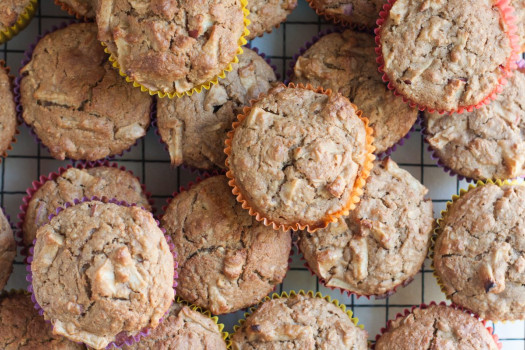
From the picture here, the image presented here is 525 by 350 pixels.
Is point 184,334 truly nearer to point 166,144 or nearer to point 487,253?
point 166,144

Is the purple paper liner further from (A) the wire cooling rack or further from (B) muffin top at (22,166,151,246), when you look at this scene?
(B) muffin top at (22,166,151,246)

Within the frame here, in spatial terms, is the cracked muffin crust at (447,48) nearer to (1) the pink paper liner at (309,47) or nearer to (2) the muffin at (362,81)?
(2) the muffin at (362,81)

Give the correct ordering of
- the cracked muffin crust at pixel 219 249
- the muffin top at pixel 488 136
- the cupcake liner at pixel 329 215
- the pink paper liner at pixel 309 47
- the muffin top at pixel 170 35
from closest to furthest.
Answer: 1. the muffin top at pixel 170 35
2. the cupcake liner at pixel 329 215
3. the cracked muffin crust at pixel 219 249
4. the muffin top at pixel 488 136
5. the pink paper liner at pixel 309 47

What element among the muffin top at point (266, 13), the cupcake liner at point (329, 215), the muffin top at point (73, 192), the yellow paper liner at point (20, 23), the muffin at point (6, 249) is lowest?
the muffin at point (6, 249)

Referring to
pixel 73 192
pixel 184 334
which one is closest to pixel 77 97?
pixel 73 192

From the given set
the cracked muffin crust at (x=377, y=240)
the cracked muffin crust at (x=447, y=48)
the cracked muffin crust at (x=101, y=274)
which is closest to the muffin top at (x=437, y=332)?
the cracked muffin crust at (x=377, y=240)

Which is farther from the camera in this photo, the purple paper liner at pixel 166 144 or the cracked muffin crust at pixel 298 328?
the purple paper liner at pixel 166 144

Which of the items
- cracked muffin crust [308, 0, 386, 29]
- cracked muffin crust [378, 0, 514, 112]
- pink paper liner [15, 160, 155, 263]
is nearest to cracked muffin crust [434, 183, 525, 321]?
cracked muffin crust [378, 0, 514, 112]

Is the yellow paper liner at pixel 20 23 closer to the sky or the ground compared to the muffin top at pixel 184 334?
closer to the sky
